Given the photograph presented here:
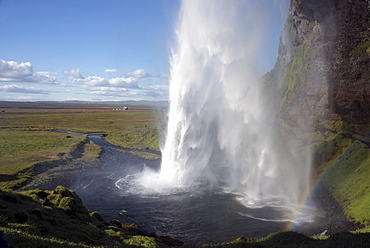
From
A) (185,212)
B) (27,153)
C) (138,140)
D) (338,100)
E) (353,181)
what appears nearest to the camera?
(185,212)

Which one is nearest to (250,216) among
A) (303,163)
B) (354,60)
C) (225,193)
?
(225,193)

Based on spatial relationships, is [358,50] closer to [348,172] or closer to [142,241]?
[348,172]

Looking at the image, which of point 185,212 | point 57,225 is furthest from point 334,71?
point 57,225

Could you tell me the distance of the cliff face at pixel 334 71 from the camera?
47.9m

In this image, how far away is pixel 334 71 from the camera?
54375mm

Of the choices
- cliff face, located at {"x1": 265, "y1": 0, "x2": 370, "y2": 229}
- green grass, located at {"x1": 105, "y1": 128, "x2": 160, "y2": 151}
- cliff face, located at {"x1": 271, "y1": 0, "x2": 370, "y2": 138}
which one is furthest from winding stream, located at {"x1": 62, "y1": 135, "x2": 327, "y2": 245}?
green grass, located at {"x1": 105, "y1": 128, "x2": 160, "y2": 151}

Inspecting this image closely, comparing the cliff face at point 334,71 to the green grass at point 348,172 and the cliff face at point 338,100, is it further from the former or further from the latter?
the green grass at point 348,172

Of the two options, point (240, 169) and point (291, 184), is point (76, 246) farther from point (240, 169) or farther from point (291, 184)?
point (240, 169)

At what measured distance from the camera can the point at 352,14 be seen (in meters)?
49.2

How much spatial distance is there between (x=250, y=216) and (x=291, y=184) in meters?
15.2

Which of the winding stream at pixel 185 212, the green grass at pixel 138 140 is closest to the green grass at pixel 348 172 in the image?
the winding stream at pixel 185 212

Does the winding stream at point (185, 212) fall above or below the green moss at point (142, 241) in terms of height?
below

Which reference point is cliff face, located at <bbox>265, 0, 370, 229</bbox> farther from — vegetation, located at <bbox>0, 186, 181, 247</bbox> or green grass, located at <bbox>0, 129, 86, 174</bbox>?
green grass, located at <bbox>0, 129, 86, 174</bbox>

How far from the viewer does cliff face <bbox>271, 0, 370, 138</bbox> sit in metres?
47.9
